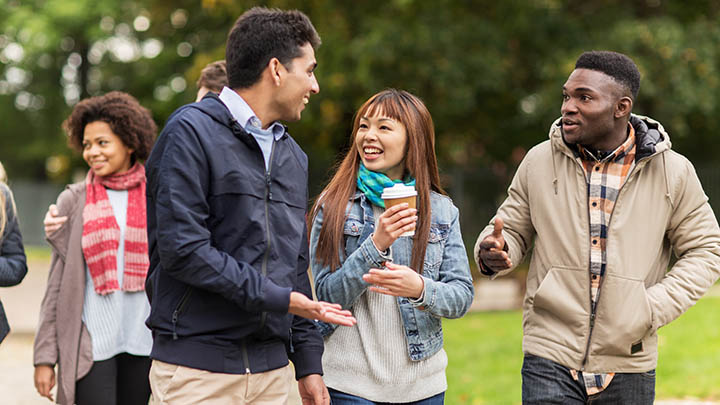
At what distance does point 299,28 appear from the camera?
3135 mm

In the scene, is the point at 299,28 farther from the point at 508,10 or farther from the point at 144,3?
the point at 144,3

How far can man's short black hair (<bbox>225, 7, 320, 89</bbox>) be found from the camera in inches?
121

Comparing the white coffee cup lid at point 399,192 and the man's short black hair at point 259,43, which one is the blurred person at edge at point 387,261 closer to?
the white coffee cup lid at point 399,192

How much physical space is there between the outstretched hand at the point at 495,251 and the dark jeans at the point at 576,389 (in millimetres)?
481

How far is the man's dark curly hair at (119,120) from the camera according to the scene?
4621 mm

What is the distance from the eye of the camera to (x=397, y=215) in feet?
10.4

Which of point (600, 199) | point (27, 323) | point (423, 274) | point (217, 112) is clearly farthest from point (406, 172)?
point (27, 323)

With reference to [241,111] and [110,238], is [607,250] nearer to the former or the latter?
[241,111]

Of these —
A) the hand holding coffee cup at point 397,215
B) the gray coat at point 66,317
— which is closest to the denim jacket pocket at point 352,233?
the hand holding coffee cup at point 397,215

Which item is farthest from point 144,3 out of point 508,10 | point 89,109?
point 89,109

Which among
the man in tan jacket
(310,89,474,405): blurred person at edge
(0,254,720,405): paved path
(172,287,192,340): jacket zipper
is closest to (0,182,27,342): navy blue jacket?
(0,254,720,405): paved path

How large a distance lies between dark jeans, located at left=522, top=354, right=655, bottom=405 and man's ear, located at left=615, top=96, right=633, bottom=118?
1.15 m

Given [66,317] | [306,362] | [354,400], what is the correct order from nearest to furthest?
1. [306,362]
2. [354,400]
3. [66,317]

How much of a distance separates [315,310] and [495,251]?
104 cm
